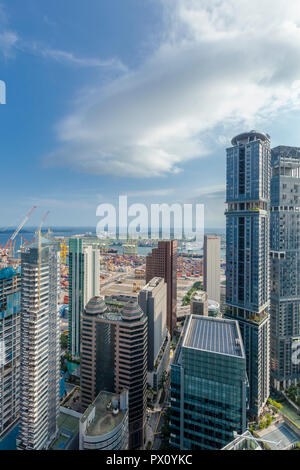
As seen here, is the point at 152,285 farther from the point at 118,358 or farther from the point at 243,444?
the point at 243,444

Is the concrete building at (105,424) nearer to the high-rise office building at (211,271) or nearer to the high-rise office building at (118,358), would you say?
the high-rise office building at (118,358)

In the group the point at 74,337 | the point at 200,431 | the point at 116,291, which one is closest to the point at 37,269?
the point at 200,431

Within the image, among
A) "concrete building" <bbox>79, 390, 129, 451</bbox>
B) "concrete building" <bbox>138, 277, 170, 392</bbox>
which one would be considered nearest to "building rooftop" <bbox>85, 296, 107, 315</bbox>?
"concrete building" <bbox>79, 390, 129, 451</bbox>

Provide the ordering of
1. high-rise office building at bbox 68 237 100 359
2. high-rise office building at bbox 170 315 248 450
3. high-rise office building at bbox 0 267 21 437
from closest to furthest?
high-rise office building at bbox 170 315 248 450, high-rise office building at bbox 0 267 21 437, high-rise office building at bbox 68 237 100 359

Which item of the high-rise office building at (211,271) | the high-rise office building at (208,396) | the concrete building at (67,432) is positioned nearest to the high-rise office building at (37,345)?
the concrete building at (67,432)

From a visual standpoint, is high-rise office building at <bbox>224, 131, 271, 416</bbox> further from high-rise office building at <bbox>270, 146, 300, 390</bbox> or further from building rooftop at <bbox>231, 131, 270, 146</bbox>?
high-rise office building at <bbox>270, 146, 300, 390</bbox>

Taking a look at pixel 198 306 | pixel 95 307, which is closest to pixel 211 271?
pixel 198 306
